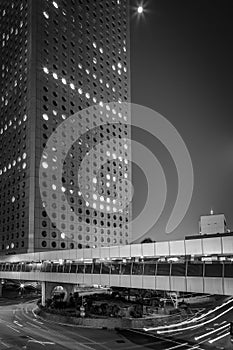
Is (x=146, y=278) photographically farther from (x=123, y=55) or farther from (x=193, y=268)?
(x=123, y=55)

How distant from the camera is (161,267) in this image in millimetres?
31281

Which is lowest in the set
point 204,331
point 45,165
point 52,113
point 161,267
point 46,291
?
point 204,331

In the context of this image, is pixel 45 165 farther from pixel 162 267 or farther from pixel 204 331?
pixel 162 267

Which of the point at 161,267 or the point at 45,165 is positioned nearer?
the point at 161,267

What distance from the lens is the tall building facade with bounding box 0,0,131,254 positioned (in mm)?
90625

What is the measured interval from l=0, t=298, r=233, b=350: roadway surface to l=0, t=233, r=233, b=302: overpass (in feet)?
16.3

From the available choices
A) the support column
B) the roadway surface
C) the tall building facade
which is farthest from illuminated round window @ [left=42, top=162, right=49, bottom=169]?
the roadway surface

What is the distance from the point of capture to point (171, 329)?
38688mm

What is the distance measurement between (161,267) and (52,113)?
72.8 metres

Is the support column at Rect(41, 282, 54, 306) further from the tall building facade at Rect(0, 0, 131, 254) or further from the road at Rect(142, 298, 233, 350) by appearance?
the tall building facade at Rect(0, 0, 131, 254)

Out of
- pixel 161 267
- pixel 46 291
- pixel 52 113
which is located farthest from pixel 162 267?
pixel 52 113

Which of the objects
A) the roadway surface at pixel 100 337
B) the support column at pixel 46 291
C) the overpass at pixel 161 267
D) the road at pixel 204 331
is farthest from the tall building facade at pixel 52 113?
the road at pixel 204 331

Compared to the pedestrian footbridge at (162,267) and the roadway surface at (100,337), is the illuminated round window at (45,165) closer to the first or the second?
the pedestrian footbridge at (162,267)

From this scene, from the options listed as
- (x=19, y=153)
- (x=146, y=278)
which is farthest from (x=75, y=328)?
(x=19, y=153)
